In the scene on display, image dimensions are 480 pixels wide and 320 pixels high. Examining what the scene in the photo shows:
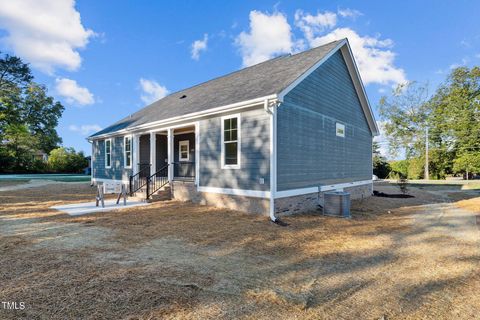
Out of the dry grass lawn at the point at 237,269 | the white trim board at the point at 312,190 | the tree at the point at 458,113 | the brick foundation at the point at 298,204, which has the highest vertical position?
the tree at the point at 458,113

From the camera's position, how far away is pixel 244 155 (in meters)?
8.52

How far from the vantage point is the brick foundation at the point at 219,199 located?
813 centimetres

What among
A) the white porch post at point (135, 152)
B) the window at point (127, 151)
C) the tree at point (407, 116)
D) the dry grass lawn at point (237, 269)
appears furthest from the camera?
the tree at point (407, 116)

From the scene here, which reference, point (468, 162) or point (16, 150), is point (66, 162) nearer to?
point (16, 150)

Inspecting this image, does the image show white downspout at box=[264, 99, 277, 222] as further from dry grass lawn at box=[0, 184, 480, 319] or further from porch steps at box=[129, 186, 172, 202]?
porch steps at box=[129, 186, 172, 202]

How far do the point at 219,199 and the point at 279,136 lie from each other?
3121 mm

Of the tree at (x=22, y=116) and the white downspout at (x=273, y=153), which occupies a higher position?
the tree at (x=22, y=116)

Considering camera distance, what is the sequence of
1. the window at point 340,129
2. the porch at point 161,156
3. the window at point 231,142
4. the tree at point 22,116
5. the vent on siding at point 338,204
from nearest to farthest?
the vent on siding at point 338,204, the window at point 231,142, the window at point 340,129, the porch at point 161,156, the tree at point 22,116

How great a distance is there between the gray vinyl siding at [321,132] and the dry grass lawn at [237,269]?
220cm

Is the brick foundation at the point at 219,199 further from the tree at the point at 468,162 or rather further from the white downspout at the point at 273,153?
the tree at the point at 468,162

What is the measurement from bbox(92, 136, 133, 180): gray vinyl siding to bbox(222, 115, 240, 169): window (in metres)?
7.26

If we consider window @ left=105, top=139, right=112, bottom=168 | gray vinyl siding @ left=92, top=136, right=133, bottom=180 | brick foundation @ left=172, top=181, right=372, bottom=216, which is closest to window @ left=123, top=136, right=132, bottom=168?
gray vinyl siding @ left=92, top=136, right=133, bottom=180

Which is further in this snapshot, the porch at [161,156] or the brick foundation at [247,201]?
the porch at [161,156]

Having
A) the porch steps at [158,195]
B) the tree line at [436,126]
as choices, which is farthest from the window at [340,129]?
the tree line at [436,126]
